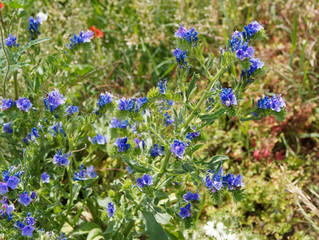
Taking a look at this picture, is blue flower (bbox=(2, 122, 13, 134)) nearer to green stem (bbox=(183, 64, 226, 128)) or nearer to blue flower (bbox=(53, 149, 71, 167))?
blue flower (bbox=(53, 149, 71, 167))

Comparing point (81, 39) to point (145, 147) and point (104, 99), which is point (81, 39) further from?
point (145, 147)

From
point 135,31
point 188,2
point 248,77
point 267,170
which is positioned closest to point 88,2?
point 135,31

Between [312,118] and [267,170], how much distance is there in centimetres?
59

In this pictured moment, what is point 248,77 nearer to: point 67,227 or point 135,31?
point 67,227

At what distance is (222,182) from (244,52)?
60cm

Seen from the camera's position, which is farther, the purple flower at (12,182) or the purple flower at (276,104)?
the purple flower at (12,182)

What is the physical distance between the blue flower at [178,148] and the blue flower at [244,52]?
0.46 meters

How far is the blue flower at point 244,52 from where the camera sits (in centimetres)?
175

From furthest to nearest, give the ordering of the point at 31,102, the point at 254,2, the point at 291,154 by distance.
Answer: the point at 254,2, the point at 291,154, the point at 31,102

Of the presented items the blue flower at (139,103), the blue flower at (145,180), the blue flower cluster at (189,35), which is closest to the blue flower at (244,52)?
the blue flower cluster at (189,35)

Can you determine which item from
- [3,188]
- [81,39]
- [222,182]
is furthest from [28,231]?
[81,39]

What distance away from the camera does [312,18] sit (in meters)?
3.85

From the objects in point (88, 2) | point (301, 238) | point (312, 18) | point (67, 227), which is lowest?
point (301, 238)

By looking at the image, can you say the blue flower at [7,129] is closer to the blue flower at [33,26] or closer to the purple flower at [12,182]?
the purple flower at [12,182]
